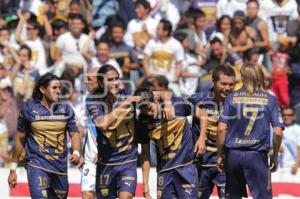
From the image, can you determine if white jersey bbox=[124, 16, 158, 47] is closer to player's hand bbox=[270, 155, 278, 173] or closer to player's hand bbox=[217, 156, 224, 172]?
player's hand bbox=[217, 156, 224, 172]

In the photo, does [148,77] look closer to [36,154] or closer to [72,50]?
[72,50]

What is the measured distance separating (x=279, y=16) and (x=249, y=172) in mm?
8254

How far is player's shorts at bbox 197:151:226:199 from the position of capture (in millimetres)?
14547

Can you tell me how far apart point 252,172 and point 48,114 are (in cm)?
278

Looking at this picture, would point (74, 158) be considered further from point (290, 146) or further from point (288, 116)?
point (288, 116)

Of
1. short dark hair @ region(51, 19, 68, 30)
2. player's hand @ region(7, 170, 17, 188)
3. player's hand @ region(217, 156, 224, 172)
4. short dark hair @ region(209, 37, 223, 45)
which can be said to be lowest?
player's hand @ region(7, 170, 17, 188)

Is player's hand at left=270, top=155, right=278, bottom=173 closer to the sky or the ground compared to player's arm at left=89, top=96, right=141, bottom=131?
closer to the ground

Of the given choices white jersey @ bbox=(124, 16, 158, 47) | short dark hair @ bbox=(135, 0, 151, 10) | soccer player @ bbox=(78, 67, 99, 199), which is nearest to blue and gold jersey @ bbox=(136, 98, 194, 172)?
soccer player @ bbox=(78, 67, 99, 199)

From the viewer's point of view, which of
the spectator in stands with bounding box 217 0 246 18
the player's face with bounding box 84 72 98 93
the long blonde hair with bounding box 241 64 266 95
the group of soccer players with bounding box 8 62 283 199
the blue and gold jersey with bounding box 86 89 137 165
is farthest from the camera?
the spectator in stands with bounding box 217 0 246 18

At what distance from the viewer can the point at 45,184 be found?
13.7 m

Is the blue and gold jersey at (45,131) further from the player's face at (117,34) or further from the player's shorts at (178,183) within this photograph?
the player's face at (117,34)

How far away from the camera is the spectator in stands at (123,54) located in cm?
2041

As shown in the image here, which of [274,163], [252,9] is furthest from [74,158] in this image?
[252,9]

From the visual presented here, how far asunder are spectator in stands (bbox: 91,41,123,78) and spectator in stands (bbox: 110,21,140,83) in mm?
189
